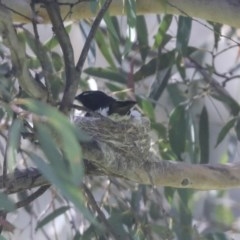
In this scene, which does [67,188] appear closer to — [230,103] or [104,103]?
[104,103]

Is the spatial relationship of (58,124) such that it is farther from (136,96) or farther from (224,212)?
(224,212)

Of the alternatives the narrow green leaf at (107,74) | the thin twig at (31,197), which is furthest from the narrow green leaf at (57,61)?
the thin twig at (31,197)

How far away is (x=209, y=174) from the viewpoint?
8.27ft

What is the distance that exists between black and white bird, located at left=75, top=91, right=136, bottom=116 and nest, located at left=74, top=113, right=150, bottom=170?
37mm

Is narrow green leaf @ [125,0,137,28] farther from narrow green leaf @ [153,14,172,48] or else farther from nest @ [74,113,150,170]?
narrow green leaf @ [153,14,172,48]

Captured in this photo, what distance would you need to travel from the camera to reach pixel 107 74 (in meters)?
3.38

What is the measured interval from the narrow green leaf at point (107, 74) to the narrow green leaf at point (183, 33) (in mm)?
388

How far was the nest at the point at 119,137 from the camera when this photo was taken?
241 centimetres

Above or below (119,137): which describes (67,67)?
above

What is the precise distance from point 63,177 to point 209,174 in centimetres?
120

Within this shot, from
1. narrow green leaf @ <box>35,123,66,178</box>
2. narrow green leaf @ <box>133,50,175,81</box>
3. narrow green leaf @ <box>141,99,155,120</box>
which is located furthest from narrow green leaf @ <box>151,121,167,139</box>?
narrow green leaf @ <box>35,123,66,178</box>

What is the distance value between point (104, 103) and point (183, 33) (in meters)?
0.33

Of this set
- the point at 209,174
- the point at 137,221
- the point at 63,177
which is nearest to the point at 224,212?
the point at 137,221

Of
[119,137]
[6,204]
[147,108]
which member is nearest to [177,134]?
[147,108]
